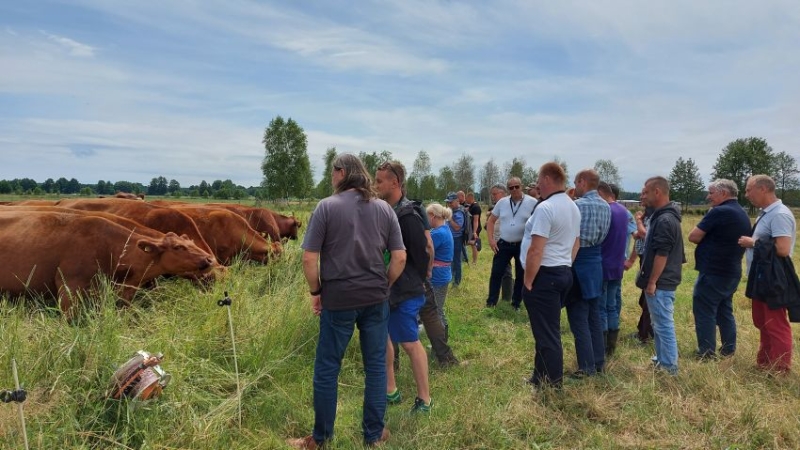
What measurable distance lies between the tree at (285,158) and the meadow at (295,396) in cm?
4327

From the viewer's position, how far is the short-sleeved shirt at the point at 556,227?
3869 millimetres

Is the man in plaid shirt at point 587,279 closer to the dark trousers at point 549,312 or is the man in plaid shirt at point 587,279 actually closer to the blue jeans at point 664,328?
the dark trousers at point 549,312

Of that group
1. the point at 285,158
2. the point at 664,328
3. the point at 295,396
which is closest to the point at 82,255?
the point at 295,396

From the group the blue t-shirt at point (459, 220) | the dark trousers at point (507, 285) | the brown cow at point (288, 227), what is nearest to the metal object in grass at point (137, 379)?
the dark trousers at point (507, 285)

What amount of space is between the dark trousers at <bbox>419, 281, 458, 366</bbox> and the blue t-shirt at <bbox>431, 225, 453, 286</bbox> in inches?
20.9

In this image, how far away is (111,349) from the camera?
3.51m

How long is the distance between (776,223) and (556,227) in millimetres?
2269

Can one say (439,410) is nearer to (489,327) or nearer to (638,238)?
(489,327)

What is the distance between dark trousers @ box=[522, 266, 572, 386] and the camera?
3.97 m

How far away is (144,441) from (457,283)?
21.5ft

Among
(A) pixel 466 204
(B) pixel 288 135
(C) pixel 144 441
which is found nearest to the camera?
(C) pixel 144 441

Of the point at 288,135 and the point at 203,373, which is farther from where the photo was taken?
the point at 288,135

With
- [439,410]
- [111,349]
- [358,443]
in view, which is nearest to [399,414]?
[439,410]

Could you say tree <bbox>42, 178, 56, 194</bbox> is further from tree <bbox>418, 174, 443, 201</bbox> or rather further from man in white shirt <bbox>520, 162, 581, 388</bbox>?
man in white shirt <bbox>520, 162, 581, 388</bbox>
